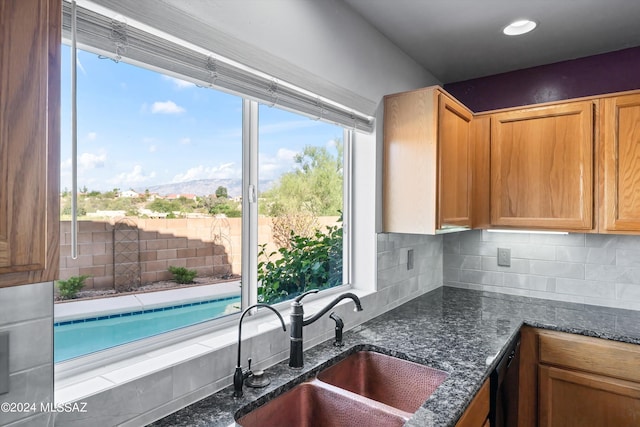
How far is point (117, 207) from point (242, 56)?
2.11ft

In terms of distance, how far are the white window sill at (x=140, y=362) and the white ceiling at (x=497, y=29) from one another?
5.17 ft

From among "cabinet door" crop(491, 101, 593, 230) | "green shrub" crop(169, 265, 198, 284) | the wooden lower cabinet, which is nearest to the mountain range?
"green shrub" crop(169, 265, 198, 284)

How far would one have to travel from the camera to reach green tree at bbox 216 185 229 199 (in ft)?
4.60

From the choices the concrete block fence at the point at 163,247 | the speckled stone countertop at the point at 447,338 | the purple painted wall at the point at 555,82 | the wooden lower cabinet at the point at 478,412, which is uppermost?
the purple painted wall at the point at 555,82

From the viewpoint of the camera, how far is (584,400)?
72.1 inches

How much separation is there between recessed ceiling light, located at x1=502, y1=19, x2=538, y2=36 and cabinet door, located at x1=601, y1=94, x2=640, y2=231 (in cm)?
58

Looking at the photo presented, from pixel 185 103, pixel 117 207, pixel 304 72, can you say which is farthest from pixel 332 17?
pixel 117 207

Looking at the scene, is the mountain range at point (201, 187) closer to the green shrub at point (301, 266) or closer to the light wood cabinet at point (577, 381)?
the green shrub at point (301, 266)

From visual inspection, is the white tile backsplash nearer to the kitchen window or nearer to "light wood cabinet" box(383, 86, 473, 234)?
the kitchen window

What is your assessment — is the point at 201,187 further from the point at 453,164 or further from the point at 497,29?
the point at 497,29

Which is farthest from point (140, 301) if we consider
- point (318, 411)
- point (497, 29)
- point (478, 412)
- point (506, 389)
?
point (497, 29)

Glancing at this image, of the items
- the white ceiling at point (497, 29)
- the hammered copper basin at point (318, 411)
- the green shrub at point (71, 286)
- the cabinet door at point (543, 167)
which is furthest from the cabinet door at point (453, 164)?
the green shrub at point (71, 286)

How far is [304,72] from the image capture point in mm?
1520

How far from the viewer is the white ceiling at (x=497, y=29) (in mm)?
1803
